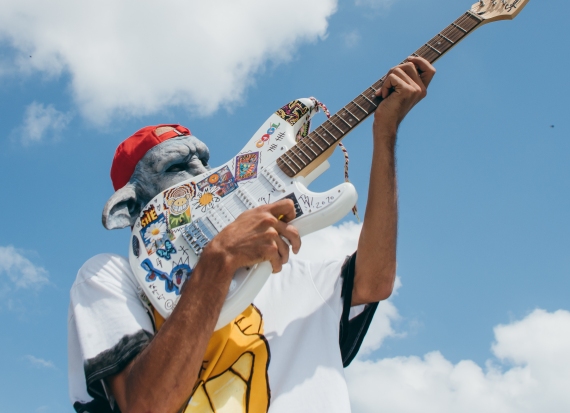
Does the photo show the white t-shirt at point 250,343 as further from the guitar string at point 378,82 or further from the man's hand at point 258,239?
the guitar string at point 378,82

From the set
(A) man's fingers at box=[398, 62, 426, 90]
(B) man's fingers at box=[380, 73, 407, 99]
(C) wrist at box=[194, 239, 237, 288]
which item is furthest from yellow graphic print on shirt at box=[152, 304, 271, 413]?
(A) man's fingers at box=[398, 62, 426, 90]

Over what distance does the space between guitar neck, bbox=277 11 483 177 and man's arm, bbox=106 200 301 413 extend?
378 millimetres

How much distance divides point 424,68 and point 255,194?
3.58 ft

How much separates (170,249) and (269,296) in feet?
1.89

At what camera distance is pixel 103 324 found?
2.62 metres

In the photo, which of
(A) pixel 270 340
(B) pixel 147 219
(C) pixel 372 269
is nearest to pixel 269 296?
(A) pixel 270 340

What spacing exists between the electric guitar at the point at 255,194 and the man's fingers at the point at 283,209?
0.11 feet

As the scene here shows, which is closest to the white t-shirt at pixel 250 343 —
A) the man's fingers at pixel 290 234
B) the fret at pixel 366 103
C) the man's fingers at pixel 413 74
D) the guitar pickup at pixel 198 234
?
the guitar pickup at pixel 198 234

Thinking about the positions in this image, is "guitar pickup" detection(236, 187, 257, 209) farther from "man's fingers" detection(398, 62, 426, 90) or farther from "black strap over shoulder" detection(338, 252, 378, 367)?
"man's fingers" detection(398, 62, 426, 90)

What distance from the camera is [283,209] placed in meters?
2.73

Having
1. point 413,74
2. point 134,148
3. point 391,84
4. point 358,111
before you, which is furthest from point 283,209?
point 134,148

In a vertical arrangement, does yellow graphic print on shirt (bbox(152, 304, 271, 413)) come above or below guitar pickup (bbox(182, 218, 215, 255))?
below

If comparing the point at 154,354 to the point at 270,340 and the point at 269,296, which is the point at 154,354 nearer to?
the point at 270,340

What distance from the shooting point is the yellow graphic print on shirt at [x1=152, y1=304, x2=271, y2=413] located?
102 inches
